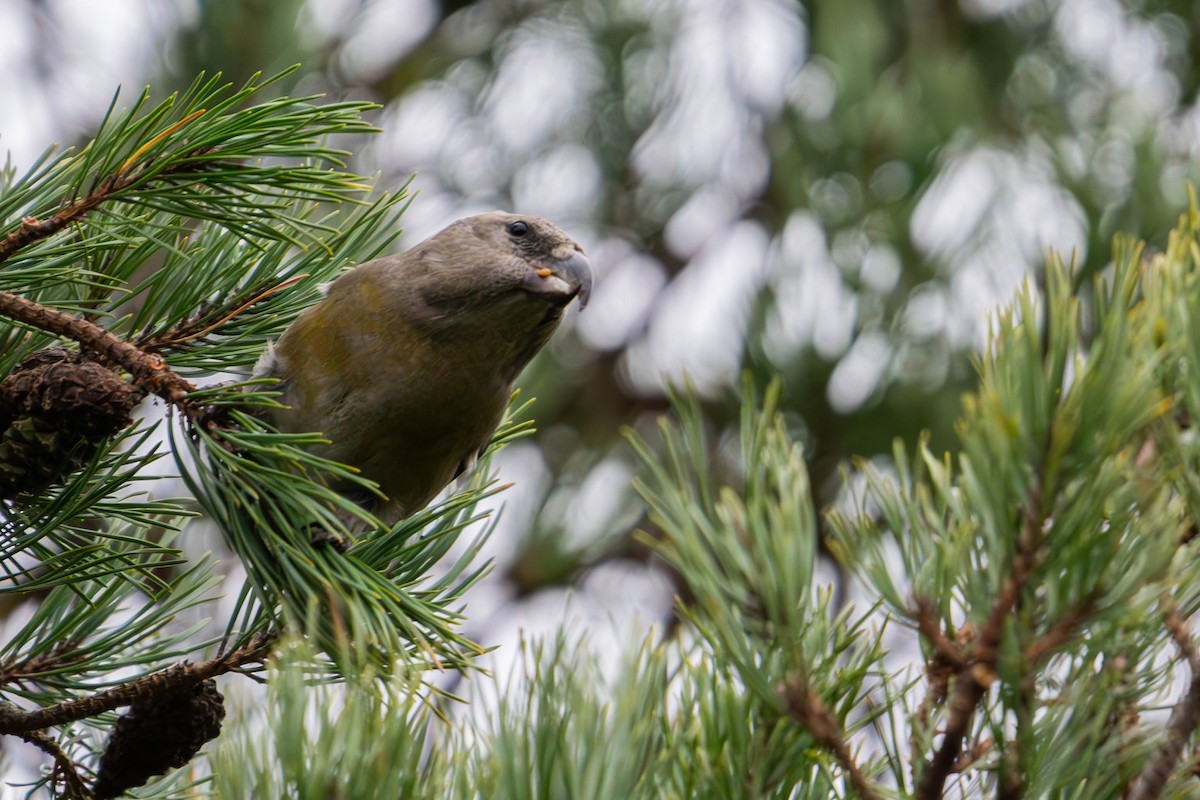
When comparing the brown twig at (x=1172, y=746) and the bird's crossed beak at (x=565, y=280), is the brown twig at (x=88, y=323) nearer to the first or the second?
the bird's crossed beak at (x=565, y=280)

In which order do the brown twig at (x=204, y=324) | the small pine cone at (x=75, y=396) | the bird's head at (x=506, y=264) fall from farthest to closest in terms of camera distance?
the bird's head at (x=506, y=264), the brown twig at (x=204, y=324), the small pine cone at (x=75, y=396)

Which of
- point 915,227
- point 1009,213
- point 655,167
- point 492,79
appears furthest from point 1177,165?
point 492,79

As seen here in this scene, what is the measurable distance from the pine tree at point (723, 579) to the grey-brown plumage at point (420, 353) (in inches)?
22.7

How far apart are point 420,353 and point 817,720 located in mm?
1347

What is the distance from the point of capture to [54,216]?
4.96 feet

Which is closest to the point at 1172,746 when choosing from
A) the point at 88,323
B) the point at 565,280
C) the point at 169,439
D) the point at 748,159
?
the point at 169,439

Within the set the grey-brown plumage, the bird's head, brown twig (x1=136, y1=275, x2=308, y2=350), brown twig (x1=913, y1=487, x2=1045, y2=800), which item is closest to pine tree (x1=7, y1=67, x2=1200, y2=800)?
brown twig (x1=913, y1=487, x2=1045, y2=800)

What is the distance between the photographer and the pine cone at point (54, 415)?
1.49 meters

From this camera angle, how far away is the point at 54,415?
149 centimetres

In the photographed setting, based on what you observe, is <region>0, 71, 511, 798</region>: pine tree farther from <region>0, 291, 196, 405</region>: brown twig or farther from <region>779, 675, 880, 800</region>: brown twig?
<region>779, 675, 880, 800</region>: brown twig

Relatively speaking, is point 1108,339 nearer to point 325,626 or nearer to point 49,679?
point 325,626

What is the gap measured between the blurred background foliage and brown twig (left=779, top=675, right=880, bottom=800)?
105 inches

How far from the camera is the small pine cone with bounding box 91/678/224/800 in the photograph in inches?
62.2

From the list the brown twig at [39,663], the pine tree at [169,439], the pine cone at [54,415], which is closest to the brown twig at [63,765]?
the pine tree at [169,439]
